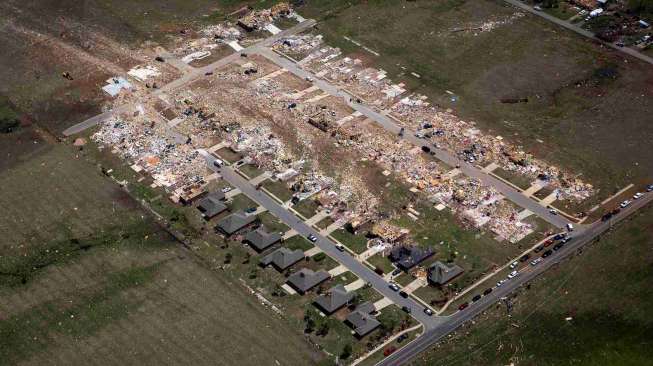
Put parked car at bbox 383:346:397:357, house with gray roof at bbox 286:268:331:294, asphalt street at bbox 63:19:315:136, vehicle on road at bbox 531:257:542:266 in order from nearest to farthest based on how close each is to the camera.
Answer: parked car at bbox 383:346:397:357 → house with gray roof at bbox 286:268:331:294 → vehicle on road at bbox 531:257:542:266 → asphalt street at bbox 63:19:315:136

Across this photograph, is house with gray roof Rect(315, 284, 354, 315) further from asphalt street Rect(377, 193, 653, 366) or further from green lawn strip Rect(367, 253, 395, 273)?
asphalt street Rect(377, 193, 653, 366)

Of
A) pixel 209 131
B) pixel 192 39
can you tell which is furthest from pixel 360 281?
pixel 192 39

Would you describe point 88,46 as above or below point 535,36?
below

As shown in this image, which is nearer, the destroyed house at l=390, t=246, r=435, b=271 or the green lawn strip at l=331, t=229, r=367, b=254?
the destroyed house at l=390, t=246, r=435, b=271

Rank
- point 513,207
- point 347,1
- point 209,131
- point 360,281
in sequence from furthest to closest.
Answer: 1. point 347,1
2. point 209,131
3. point 513,207
4. point 360,281

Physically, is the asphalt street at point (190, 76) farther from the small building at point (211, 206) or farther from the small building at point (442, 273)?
the small building at point (442, 273)

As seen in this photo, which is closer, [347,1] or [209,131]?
[209,131]

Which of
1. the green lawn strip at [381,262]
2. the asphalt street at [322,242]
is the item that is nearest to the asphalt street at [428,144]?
the green lawn strip at [381,262]

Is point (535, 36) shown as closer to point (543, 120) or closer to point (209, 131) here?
point (543, 120)

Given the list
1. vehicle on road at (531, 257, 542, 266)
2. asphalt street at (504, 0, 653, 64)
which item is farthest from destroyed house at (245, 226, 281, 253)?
asphalt street at (504, 0, 653, 64)
